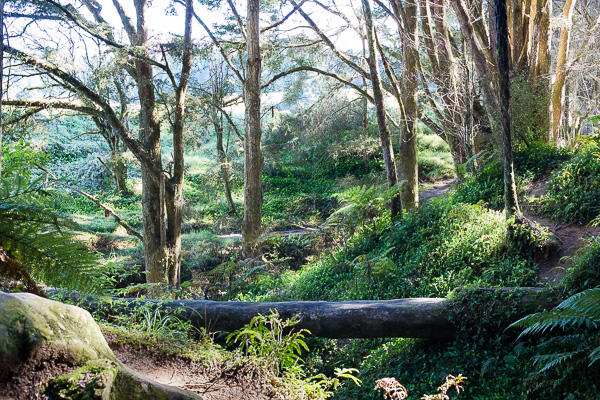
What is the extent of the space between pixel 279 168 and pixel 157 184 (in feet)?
55.0

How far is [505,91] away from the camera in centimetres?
677

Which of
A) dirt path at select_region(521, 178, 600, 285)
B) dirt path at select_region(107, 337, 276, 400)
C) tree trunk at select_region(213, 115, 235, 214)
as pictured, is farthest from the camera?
tree trunk at select_region(213, 115, 235, 214)

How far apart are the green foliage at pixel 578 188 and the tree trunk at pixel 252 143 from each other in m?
7.50

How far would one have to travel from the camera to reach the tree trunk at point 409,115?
12.0 metres

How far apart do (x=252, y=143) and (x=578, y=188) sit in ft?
26.9

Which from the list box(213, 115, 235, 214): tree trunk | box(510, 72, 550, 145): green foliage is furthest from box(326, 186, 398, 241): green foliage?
box(213, 115, 235, 214): tree trunk

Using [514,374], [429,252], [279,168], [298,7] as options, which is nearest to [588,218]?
[429,252]

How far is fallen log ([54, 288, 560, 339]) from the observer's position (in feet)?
17.2

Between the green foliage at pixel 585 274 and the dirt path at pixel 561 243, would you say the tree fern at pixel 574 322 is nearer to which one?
the green foliage at pixel 585 274

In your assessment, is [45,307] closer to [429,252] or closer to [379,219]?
[429,252]

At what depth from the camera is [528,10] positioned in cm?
1210

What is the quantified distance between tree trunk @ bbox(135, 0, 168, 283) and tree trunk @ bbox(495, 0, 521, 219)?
26.1 ft

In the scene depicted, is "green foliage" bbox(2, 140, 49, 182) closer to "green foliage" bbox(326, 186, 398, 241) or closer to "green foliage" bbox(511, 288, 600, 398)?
"green foliage" bbox(511, 288, 600, 398)

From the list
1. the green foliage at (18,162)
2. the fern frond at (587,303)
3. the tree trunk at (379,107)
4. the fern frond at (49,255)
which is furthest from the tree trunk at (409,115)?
the fern frond at (49,255)
